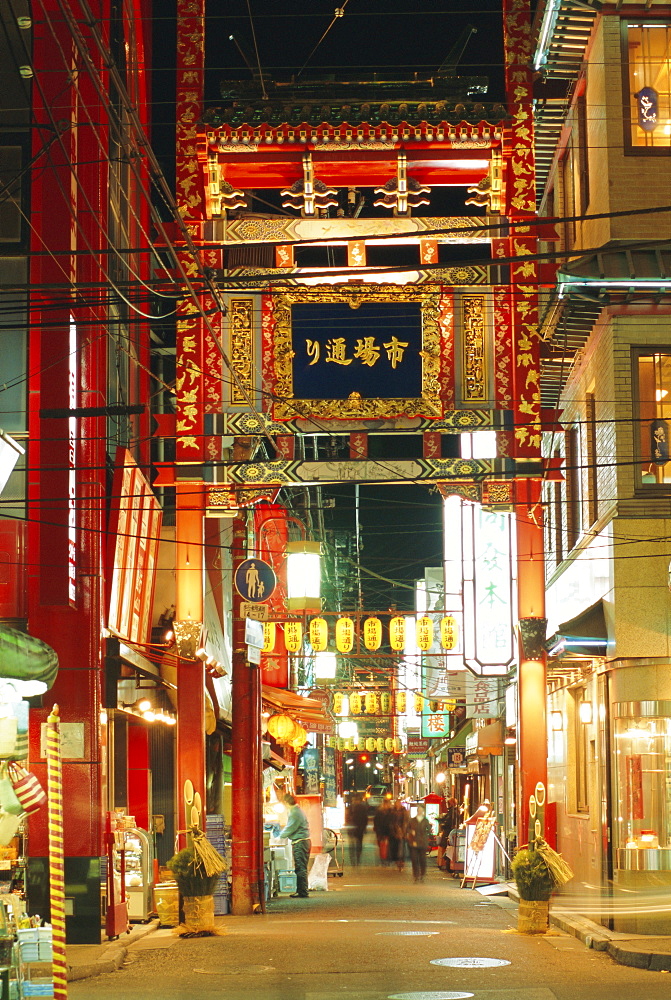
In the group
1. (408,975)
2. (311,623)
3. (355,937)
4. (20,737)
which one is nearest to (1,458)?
(20,737)

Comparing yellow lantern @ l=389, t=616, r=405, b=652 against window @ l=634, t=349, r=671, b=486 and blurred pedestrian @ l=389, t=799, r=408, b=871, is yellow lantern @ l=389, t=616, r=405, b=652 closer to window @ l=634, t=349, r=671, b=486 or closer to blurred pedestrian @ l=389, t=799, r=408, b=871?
blurred pedestrian @ l=389, t=799, r=408, b=871

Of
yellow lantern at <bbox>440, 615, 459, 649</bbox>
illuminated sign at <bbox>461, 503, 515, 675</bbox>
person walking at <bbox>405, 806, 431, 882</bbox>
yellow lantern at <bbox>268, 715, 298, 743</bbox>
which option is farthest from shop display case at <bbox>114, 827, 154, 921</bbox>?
person walking at <bbox>405, 806, 431, 882</bbox>

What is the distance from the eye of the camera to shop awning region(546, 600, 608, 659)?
22.0 meters

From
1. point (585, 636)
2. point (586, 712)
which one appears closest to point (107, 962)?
point (585, 636)

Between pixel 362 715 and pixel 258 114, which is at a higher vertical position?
pixel 258 114

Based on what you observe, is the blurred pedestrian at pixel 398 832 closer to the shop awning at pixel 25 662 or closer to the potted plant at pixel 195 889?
the potted plant at pixel 195 889

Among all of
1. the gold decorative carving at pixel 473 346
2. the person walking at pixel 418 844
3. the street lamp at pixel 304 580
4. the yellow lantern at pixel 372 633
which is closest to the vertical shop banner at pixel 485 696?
the person walking at pixel 418 844

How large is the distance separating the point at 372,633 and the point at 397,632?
1.16 m

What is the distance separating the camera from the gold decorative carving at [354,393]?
23.8 meters

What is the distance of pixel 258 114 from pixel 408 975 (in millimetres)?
15635

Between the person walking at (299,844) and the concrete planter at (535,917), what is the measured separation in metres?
9.89

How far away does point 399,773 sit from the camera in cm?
10988

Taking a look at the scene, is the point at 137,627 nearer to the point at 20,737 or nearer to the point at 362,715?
the point at 20,737

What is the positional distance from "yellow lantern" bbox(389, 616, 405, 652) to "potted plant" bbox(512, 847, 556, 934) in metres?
14.5
